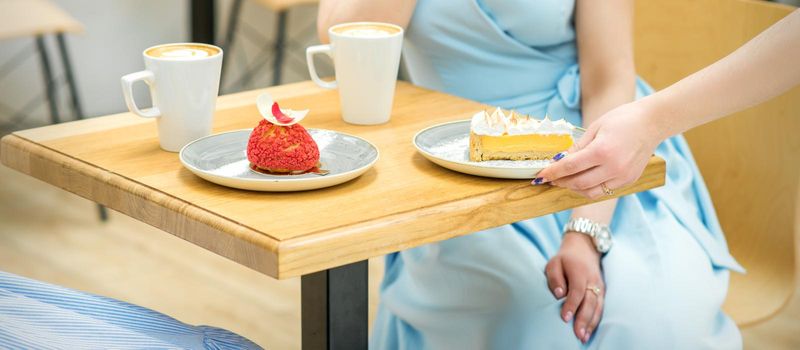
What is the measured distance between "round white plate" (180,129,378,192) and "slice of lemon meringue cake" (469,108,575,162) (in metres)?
0.12

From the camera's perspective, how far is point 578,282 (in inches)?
58.9

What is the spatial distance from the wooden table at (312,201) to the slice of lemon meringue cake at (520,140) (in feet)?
0.13

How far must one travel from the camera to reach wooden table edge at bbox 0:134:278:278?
1.00m

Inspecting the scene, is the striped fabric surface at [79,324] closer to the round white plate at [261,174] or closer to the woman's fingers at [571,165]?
the round white plate at [261,174]

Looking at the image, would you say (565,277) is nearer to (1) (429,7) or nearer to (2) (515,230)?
(2) (515,230)

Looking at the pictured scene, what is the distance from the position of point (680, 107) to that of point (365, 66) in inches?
15.4

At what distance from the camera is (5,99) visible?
153 inches

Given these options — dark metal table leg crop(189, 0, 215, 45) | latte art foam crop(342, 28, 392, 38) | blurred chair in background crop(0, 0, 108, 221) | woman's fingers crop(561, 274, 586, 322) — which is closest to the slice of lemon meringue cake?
latte art foam crop(342, 28, 392, 38)

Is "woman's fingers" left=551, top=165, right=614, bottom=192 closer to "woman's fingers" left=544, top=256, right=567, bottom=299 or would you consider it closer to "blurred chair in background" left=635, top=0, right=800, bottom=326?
"woman's fingers" left=544, top=256, right=567, bottom=299

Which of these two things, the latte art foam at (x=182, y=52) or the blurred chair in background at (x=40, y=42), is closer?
the latte art foam at (x=182, y=52)

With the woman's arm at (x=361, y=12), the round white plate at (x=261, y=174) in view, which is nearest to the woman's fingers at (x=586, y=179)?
the round white plate at (x=261, y=174)

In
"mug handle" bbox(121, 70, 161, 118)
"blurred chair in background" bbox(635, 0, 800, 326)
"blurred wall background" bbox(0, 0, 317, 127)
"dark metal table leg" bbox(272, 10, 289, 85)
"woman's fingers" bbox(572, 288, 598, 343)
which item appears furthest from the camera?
"dark metal table leg" bbox(272, 10, 289, 85)

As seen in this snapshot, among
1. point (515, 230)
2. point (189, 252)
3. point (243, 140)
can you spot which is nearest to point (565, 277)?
point (515, 230)

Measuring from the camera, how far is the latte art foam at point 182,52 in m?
1.25
